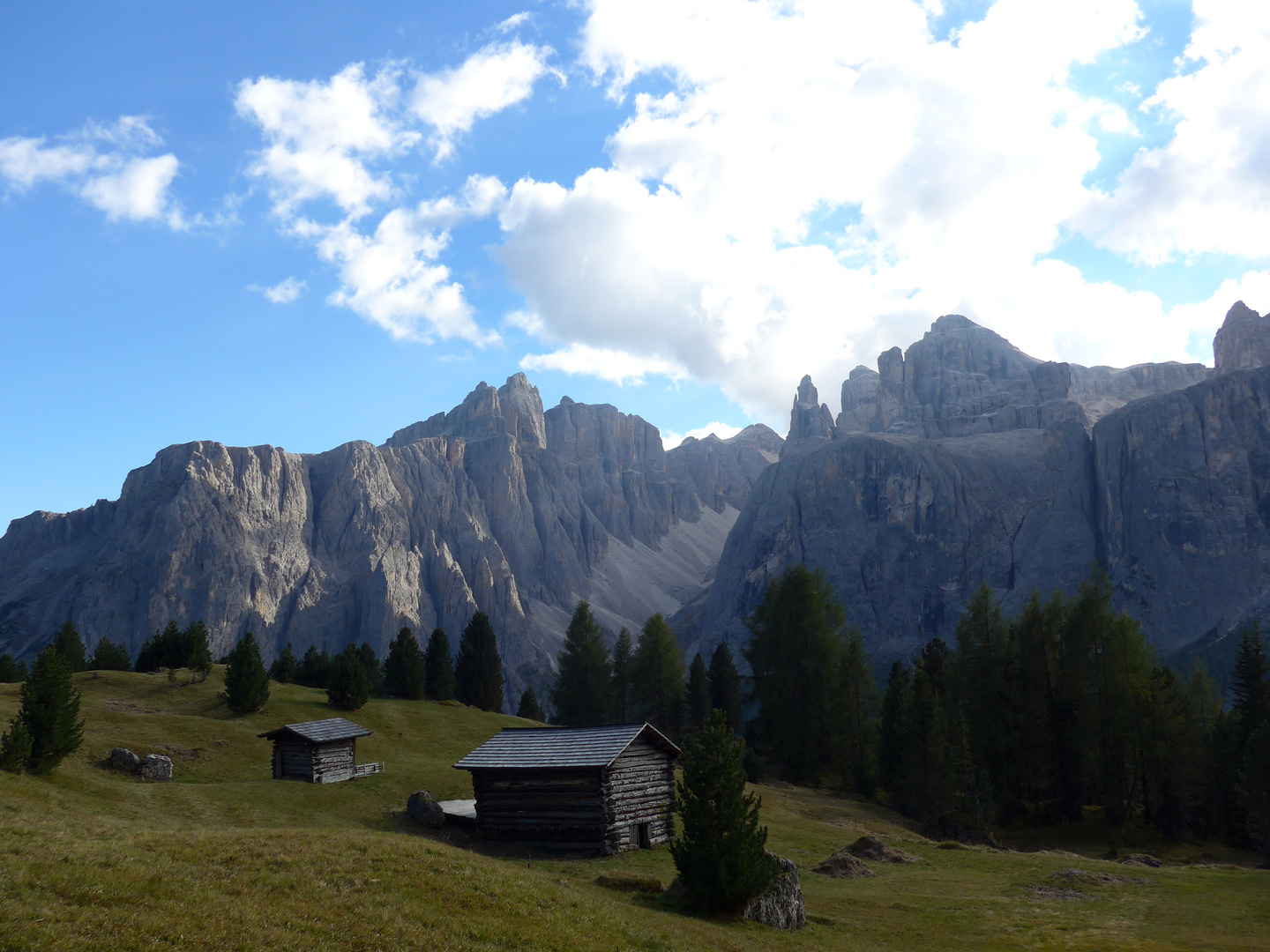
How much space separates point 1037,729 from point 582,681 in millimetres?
42247

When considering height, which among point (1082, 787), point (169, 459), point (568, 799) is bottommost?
point (1082, 787)

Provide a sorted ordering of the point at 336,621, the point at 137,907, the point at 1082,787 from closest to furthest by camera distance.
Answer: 1. the point at 137,907
2. the point at 1082,787
3. the point at 336,621

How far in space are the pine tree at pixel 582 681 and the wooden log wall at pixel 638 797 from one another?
45.7 metres

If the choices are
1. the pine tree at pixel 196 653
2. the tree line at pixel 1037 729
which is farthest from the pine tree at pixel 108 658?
the tree line at pixel 1037 729

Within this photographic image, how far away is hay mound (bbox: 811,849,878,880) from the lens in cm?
3100

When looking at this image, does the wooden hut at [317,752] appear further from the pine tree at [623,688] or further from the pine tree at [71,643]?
the pine tree at [623,688]

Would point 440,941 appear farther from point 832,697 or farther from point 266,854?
point 832,697

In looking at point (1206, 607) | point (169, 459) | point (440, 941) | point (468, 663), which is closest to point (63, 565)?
point (169, 459)

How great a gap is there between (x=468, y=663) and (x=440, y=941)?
70166 mm

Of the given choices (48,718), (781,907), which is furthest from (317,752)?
(781,907)

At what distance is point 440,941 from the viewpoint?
14.6 metres

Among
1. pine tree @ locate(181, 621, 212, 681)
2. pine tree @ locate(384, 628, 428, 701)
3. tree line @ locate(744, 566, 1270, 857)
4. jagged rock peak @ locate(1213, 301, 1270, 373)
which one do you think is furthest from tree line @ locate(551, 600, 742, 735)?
jagged rock peak @ locate(1213, 301, 1270, 373)

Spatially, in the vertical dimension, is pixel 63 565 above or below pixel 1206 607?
above

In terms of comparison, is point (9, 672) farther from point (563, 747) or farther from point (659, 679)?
point (563, 747)
